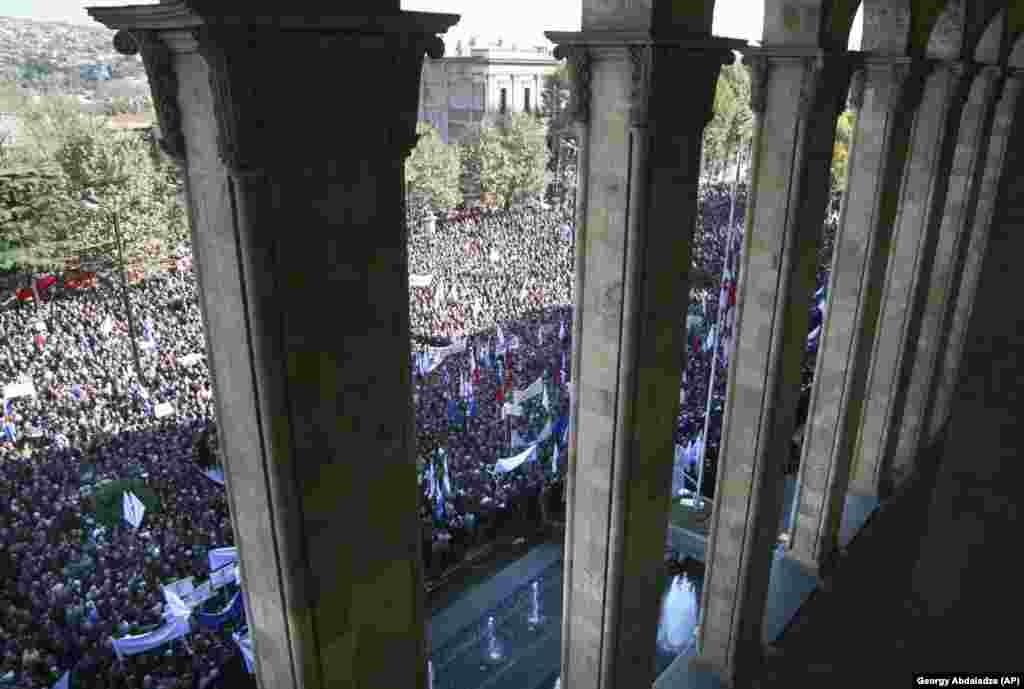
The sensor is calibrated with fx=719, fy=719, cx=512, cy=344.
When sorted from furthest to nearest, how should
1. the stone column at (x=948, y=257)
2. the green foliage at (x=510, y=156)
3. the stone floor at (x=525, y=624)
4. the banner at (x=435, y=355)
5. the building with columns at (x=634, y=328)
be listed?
1. the green foliage at (x=510, y=156)
2. the banner at (x=435, y=355)
3. the stone column at (x=948, y=257)
4. the stone floor at (x=525, y=624)
5. the building with columns at (x=634, y=328)

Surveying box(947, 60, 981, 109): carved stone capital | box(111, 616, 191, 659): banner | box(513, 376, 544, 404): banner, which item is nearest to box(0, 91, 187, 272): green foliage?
box(513, 376, 544, 404): banner

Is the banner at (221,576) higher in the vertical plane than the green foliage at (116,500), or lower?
higher

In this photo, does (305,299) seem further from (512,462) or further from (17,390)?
(17,390)

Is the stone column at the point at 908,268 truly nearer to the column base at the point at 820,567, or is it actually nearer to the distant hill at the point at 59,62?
the column base at the point at 820,567

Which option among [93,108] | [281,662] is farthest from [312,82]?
[93,108]

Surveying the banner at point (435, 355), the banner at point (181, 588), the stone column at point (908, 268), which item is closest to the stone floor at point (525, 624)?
the stone column at point (908, 268)

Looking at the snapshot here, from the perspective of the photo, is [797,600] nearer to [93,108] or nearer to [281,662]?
[281,662]

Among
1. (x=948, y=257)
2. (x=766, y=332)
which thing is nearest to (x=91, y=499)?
(x=766, y=332)

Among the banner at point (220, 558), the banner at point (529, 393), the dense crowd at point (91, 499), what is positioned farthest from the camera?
the banner at point (529, 393)
